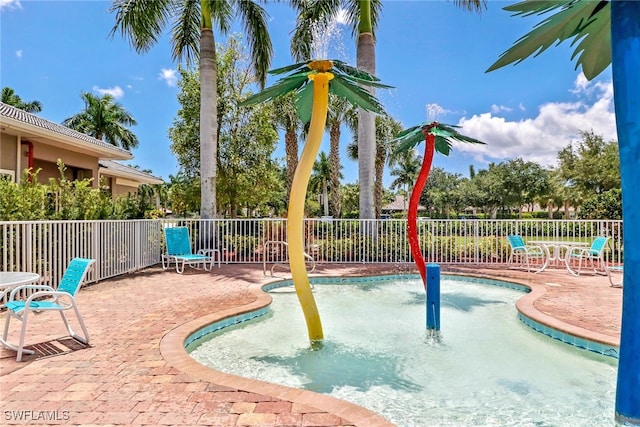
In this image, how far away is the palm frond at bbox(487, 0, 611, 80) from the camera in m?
2.40

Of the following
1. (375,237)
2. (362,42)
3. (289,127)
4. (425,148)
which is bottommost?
(375,237)

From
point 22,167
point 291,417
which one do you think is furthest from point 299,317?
point 22,167

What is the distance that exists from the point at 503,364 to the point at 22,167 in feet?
44.5

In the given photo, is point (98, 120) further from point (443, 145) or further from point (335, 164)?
point (443, 145)

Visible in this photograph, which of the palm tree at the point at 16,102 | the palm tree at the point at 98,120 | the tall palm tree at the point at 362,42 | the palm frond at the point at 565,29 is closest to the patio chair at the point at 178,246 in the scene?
the tall palm tree at the point at 362,42

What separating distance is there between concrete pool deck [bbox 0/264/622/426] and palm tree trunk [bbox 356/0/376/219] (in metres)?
6.33

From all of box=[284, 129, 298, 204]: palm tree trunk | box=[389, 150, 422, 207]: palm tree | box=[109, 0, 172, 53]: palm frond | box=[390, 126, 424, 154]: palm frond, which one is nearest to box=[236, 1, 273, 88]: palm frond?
box=[109, 0, 172, 53]: palm frond

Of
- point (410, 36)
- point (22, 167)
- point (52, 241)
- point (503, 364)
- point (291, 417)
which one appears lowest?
point (503, 364)

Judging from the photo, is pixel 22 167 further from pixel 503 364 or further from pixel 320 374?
pixel 503 364

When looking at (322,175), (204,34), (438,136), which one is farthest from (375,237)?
(322,175)

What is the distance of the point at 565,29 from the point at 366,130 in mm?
10401

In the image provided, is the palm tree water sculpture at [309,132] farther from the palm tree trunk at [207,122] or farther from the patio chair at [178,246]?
the palm tree trunk at [207,122]

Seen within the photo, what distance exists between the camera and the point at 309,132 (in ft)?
16.1

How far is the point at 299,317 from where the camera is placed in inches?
257
